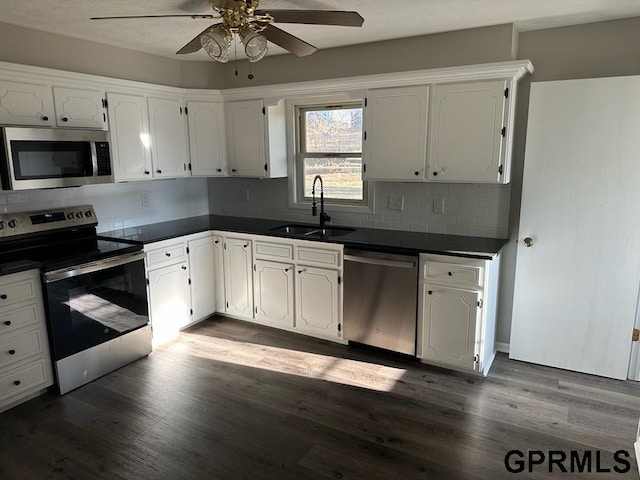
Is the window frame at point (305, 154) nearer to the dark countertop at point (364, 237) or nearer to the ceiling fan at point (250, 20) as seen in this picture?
the dark countertop at point (364, 237)

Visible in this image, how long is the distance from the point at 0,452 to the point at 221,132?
297 cm

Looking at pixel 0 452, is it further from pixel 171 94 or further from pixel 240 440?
pixel 171 94

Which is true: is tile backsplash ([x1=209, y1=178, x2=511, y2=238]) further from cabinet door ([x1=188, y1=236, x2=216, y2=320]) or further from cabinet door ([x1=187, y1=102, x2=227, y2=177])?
cabinet door ([x1=188, y1=236, x2=216, y2=320])

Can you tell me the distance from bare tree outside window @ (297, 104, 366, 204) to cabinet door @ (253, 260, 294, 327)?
88 cm

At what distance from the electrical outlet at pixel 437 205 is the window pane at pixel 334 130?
2.74 ft

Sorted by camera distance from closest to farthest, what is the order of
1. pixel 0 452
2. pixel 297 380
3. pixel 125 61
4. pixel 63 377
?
pixel 0 452 < pixel 63 377 < pixel 297 380 < pixel 125 61

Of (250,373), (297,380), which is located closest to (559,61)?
(297,380)

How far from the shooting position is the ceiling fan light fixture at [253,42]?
2.08 metres

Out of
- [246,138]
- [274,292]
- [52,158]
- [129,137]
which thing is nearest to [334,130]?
[246,138]

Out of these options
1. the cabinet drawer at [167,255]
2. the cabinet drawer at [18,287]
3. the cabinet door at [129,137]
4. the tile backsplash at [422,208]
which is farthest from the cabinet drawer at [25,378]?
the tile backsplash at [422,208]

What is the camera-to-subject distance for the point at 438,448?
2404 millimetres

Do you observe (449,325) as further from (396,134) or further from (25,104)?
(25,104)

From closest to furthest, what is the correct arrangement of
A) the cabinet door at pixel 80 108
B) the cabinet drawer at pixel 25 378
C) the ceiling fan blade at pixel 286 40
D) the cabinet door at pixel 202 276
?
the ceiling fan blade at pixel 286 40
the cabinet drawer at pixel 25 378
the cabinet door at pixel 80 108
the cabinet door at pixel 202 276

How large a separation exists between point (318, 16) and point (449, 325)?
7.13 feet
